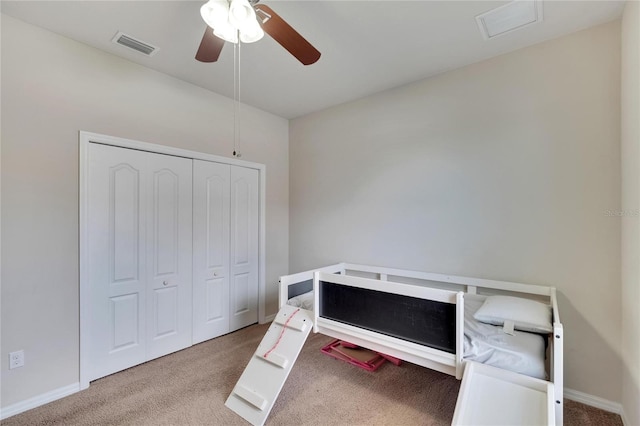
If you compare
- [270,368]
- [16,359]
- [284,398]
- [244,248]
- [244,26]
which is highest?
[244,26]

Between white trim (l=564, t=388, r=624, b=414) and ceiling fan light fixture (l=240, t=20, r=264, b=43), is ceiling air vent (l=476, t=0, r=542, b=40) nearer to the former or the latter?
ceiling fan light fixture (l=240, t=20, r=264, b=43)

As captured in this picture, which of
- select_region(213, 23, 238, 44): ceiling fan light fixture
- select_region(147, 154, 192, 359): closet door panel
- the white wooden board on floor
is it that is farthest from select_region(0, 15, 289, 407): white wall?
the white wooden board on floor

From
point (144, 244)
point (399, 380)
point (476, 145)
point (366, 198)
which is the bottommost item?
point (399, 380)

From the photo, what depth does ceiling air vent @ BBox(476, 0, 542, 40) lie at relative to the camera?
73.9 inches

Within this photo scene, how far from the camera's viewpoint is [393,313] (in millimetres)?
1826

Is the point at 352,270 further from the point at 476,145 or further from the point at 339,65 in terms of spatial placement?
the point at 339,65

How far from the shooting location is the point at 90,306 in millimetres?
2312

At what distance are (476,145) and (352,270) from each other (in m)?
1.81

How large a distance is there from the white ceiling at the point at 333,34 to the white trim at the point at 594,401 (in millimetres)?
2692

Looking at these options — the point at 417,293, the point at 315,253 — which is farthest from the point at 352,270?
the point at 417,293

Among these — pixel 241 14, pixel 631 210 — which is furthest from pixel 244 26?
pixel 631 210

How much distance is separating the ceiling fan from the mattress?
2.01 m

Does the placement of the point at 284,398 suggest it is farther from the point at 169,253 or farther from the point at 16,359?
the point at 16,359

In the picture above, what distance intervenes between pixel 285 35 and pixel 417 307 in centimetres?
180
